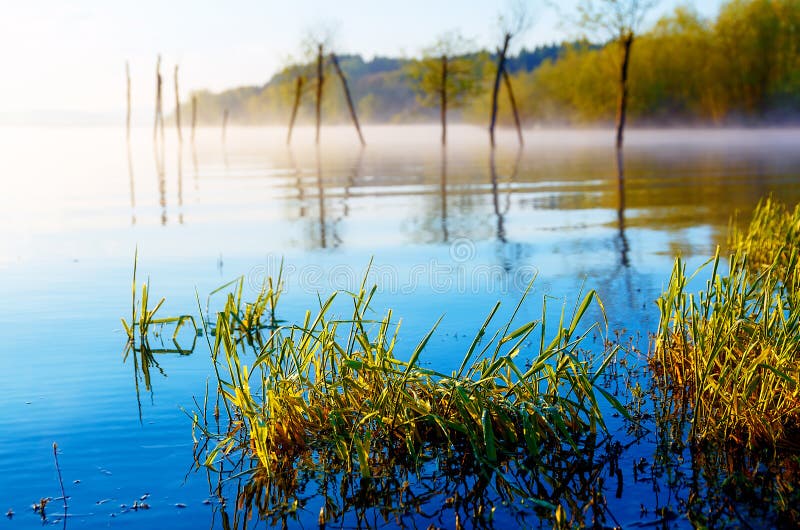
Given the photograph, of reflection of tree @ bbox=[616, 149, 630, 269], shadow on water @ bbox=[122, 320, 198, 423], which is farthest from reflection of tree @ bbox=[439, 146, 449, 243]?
shadow on water @ bbox=[122, 320, 198, 423]

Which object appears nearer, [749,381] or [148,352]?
[749,381]

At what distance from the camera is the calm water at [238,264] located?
19.6 feet

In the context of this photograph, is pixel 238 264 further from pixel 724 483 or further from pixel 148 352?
pixel 724 483

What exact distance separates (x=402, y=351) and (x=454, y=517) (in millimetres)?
3569

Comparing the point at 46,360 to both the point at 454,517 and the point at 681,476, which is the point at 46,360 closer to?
the point at 454,517

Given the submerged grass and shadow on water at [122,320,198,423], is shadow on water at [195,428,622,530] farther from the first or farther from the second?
shadow on water at [122,320,198,423]

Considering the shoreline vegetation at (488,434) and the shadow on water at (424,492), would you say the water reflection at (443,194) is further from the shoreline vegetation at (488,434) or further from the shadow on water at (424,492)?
the shadow on water at (424,492)

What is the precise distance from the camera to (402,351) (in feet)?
28.2

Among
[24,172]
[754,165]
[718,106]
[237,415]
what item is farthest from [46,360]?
[718,106]

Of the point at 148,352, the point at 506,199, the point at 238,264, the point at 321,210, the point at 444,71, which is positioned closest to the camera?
the point at 148,352

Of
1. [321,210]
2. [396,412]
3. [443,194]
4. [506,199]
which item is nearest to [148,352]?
[396,412]

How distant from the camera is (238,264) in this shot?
47.5 feet

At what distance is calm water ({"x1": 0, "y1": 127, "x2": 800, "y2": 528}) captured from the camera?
5980 millimetres

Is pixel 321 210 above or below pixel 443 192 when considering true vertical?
below
